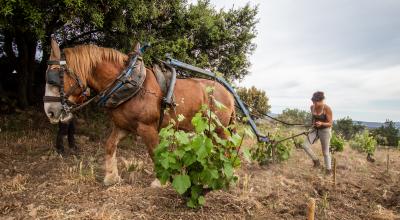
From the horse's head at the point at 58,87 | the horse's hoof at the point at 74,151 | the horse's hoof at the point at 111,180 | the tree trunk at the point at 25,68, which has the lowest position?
the horse's hoof at the point at 111,180

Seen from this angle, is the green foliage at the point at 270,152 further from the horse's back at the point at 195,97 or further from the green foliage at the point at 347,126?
the green foliage at the point at 347,126

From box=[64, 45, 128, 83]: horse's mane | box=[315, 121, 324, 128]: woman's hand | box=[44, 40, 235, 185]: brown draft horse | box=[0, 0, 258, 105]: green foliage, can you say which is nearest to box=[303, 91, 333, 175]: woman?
box=[315, 121, 324, 128]: woman's hand

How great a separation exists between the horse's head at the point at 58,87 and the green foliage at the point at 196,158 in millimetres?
1584

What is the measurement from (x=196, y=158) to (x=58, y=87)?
2194 mm

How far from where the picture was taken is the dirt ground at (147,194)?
4.15m

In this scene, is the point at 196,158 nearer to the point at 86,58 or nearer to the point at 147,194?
the point at 147,194

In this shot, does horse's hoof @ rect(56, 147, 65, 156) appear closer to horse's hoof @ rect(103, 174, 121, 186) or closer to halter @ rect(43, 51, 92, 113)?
horse's hoof @ rect(103, 174, 121, 186)

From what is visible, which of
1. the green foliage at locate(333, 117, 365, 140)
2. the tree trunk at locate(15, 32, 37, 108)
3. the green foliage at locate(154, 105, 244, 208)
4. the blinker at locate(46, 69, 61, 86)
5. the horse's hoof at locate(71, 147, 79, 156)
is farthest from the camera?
the green foliage at locate(333, 117, 365, 140)

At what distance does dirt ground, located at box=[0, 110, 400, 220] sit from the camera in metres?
4.15

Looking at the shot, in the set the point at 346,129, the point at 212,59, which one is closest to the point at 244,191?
the point at 212,59

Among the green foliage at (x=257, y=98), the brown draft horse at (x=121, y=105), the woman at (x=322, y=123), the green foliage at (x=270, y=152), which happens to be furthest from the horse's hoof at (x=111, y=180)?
the green foliage at (x=257, y=98)

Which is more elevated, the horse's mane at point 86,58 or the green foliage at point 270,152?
the horse's mane at point 86,58

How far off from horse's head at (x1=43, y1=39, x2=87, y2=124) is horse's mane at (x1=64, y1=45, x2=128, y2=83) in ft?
0.30

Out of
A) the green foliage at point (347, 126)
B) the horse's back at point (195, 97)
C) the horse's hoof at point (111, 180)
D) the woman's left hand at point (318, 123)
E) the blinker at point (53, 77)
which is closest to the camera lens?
the blinker at point (53, 77)
